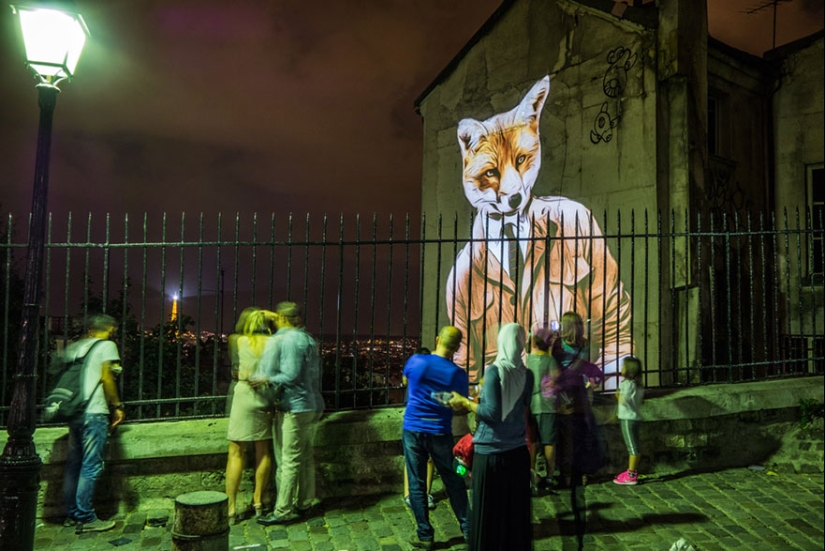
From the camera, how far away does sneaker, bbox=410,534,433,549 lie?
4.58 metres

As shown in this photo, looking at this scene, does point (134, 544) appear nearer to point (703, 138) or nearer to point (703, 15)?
point (703, 138)

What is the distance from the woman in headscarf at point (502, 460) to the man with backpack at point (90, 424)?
3.11 m

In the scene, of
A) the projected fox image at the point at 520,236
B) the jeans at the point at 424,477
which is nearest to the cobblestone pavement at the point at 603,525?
the jeans at the point at 424,477

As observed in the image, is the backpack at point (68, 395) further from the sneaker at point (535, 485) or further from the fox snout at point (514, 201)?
the fox snout at point (514, 201)

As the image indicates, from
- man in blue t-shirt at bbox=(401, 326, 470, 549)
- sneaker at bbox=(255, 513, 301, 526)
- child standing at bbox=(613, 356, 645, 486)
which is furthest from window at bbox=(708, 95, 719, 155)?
sneaker at bbox=(255, 513, 301, 526)

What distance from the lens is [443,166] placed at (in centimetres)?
1664

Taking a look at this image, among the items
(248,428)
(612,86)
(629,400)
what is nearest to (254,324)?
(248,428)

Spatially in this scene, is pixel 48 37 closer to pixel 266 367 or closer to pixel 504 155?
pixel 266 367

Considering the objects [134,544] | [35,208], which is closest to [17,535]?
[134,544]

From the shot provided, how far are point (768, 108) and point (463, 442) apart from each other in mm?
11728

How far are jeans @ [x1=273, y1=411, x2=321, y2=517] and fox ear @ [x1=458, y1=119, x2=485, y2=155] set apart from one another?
11522 mm

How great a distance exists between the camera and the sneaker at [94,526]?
16.2ft

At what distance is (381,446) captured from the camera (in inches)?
232

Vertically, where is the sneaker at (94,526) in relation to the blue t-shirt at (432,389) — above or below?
below
